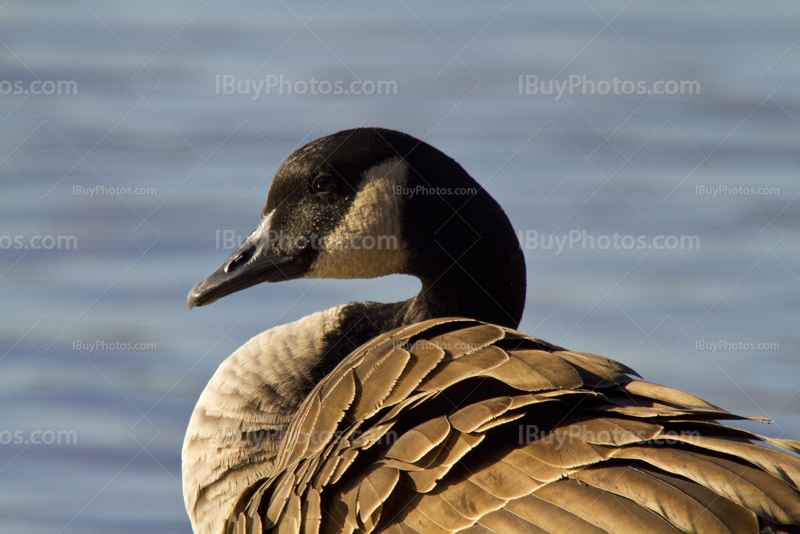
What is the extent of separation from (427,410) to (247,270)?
61.1 inches

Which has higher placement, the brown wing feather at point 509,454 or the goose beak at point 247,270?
the goose beak at point 247,270

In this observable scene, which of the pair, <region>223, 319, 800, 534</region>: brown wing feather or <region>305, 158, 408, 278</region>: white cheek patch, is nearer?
<region>223, 319, 800, 534</region>: brown wing feather

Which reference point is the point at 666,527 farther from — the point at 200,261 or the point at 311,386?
the point at 200,261

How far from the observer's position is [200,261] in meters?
7.39

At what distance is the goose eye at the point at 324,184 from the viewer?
440 centimetres

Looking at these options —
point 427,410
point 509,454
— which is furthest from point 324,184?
point 509,454

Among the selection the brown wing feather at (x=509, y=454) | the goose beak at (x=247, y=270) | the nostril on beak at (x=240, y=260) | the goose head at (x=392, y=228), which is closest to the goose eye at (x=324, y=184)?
the goose head at (x=392, y=228)

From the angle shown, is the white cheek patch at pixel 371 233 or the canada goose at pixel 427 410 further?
the white cheek patch at pixel 371 233

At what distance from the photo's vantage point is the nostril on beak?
14.6 feet

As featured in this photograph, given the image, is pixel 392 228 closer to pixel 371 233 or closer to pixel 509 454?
pixel 371 233

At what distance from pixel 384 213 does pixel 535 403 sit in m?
1.54

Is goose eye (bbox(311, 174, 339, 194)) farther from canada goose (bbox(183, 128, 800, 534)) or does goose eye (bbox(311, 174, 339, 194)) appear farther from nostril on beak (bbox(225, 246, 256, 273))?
nostril on beak (bbox(225, 246, 256, 273))

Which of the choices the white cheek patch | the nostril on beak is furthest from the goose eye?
the nostril on beak

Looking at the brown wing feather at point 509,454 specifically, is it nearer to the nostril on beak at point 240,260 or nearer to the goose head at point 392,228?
the goose head at point 392,228
